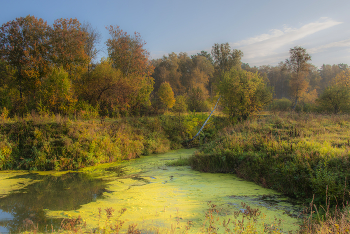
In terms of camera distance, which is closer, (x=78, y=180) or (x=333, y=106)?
(x=78, y=180)

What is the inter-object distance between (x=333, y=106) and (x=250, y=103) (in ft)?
39.3

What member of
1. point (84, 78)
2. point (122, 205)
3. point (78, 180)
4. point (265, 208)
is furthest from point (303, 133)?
point (84, 78)

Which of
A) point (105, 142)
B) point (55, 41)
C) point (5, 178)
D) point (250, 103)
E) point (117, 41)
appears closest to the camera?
point (5, 178)

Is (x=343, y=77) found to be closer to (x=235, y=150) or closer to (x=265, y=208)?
(x=235, y=150)

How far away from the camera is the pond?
464 centimetres

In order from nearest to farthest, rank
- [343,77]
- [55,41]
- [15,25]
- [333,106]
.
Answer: [15,25]
[55,41]
[333,106]
[343,77]

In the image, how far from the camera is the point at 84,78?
758 inches

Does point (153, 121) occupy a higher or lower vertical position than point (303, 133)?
higher

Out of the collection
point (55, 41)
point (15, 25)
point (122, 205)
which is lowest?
point (122, 205)

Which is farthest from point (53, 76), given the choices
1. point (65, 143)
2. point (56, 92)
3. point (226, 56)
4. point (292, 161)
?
point (226, 56)

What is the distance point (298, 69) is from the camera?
1406 inches

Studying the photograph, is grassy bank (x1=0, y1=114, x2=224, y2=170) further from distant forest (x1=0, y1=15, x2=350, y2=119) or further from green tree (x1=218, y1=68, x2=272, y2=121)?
green tree (x1=218, y1=68, x2=272, y2=121)

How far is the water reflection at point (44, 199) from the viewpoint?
510 centimetres

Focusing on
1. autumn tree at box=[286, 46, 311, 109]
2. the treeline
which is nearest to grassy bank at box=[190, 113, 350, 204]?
the treeline
